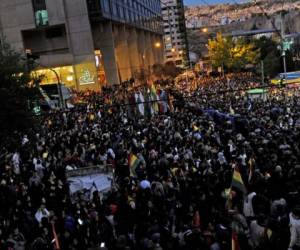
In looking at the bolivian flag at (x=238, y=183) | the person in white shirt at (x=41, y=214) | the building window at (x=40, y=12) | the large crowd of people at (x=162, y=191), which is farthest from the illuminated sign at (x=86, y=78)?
the bolivian flag at (x=238, y=183)

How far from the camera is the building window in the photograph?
194 ft

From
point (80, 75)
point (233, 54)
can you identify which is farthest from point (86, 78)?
point (233, 54)

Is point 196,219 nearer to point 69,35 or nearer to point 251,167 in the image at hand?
point 251,167

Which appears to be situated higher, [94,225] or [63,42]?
[63,42]

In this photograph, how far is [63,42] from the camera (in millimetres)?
61875

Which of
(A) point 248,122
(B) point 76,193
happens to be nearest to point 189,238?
(B) point 76,193

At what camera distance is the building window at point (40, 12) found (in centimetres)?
5903

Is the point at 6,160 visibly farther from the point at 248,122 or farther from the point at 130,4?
the point at 130,4

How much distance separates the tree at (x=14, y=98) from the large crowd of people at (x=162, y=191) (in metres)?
0.94

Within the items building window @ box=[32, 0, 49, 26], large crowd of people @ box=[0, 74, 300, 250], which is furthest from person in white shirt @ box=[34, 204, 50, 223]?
building window @ box=[32, 0, 49, 26]

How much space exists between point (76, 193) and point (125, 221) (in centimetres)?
273

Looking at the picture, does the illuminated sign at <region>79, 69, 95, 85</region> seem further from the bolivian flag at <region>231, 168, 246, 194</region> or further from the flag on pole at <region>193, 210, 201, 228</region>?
the flag on pole at <region>193, 210, 201, 228</region>

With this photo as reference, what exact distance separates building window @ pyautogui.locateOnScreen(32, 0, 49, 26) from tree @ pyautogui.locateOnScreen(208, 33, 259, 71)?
1192 inches

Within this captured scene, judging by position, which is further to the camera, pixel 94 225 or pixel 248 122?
pixel 248 122
